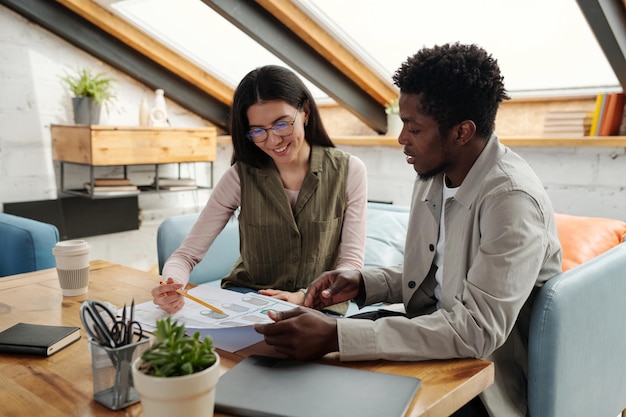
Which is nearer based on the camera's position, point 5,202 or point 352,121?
point 5,202

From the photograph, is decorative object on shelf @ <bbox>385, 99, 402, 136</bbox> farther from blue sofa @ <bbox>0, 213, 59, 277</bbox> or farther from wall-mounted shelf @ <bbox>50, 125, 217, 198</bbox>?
blue sofa @ <bbox>0, 213, 59, 277</bbox>

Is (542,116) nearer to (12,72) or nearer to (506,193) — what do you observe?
(506,193)

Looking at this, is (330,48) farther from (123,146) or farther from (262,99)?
(262,99)

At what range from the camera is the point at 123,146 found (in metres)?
3.29

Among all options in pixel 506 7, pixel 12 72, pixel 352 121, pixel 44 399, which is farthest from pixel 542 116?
pixel 12 72

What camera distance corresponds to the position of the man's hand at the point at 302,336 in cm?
93

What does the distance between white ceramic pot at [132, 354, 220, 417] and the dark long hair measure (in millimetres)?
1141

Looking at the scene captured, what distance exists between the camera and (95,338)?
81 centimetres

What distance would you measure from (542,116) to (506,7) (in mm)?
663

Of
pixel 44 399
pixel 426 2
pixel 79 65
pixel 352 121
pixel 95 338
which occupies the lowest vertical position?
pixel 44 399

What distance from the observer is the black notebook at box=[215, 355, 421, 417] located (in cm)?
77

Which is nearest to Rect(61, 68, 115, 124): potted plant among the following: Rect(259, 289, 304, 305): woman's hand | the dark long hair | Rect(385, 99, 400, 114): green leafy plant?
Rect(385, 99, 400, 114): green leafy plant

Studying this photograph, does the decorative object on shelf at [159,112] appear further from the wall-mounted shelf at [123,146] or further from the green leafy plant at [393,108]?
the green leafy plant at [393,108]

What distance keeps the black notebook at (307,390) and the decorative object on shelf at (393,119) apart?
2541 millimetres
